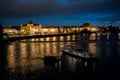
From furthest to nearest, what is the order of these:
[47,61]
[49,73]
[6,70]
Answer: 1. [47,61]
2. [6,70]
3. [49,73]

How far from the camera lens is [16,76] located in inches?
1502

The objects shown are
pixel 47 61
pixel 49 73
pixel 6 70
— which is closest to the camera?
pixel 49 73

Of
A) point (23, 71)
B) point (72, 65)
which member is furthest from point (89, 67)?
point (23, 71)

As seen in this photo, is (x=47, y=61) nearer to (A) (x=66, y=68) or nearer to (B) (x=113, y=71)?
(A) (x=66, y=68)

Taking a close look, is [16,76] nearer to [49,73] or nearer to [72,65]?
[49,73]

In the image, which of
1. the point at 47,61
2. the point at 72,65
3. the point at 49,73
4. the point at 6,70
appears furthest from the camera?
the point at 47,61

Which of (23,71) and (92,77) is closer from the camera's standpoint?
(92,77)

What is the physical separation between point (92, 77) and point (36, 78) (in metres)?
7.56

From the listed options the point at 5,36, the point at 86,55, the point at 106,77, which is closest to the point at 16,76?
the point at 106,77

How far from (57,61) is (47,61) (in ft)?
6.53

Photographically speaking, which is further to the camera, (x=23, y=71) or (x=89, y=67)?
(x=89, y=67)

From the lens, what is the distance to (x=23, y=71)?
41750 mm

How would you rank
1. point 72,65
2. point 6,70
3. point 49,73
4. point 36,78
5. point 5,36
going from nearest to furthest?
1. point 36,78
2. point 49,73
3. point 6,70
4. point 72,65
5. point 5,36

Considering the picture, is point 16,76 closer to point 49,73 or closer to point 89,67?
point 49,73
